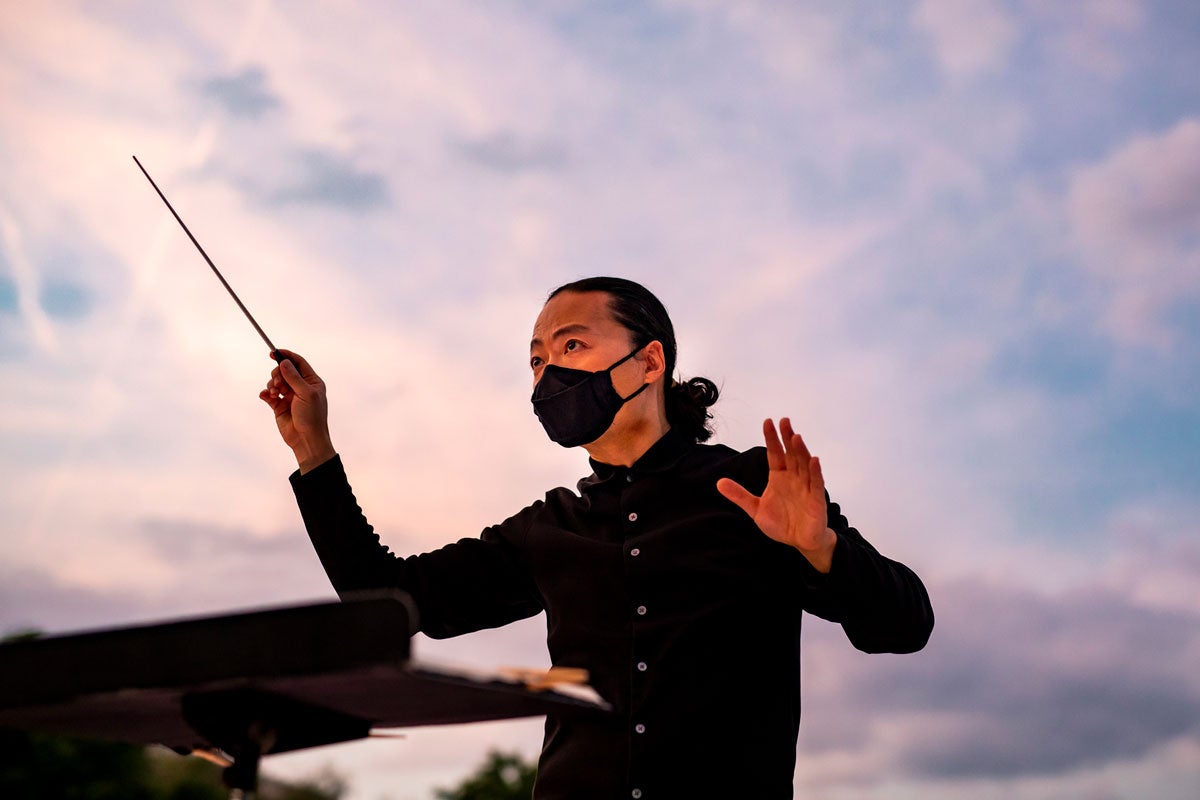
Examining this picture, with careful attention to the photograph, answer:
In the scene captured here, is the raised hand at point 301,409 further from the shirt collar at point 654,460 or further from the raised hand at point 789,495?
the raised hand at point 789,495

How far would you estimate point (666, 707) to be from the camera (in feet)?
10.2

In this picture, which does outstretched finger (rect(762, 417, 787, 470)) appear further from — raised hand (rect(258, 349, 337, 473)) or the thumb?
raised hand (rect(258, 349, 337, 473))

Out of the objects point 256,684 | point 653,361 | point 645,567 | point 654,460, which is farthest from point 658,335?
point 256,684

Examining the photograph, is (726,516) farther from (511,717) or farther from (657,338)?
(511,717)

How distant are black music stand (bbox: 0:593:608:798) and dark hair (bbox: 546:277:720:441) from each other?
2.04 m

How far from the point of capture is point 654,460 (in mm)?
3756

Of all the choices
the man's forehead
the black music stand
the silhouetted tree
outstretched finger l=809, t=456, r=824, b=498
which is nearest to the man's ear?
the man's forehead

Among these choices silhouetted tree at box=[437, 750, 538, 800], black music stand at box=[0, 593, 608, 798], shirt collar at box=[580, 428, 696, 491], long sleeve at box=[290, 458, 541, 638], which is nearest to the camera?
black music stand at box=[0, 593, 608, 798]

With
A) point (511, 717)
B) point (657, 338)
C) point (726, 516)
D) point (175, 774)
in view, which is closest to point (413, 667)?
point (511, 717)

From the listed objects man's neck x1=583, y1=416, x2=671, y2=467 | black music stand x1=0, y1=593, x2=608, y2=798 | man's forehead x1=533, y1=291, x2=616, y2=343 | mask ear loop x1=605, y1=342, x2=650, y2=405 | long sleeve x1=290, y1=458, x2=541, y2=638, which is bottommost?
black music stand x1=0, y1=593, x2=608, y2=798

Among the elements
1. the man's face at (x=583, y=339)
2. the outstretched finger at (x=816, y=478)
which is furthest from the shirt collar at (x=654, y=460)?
the outstretched finger at (x=816, y=478)

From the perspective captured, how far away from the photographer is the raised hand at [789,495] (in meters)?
2.82

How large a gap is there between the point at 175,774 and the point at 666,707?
86.0 feet

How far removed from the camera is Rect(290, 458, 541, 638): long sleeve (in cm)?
355
